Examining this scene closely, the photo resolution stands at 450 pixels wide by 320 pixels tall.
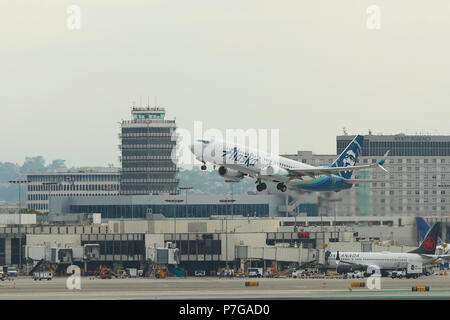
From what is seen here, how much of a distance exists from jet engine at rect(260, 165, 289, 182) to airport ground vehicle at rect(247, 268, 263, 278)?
4677 cm

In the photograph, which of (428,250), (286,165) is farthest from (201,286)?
(428,250)

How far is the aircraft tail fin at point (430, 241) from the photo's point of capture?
160 m

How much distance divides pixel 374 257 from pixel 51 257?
62285 mm

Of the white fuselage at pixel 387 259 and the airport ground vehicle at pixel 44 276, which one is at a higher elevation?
the white fuselage at pixel 387 259

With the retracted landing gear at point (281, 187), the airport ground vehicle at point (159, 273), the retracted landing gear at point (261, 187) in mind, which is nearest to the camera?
the retracted landing gear at point (261, 187)

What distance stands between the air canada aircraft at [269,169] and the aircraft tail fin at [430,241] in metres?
21.3

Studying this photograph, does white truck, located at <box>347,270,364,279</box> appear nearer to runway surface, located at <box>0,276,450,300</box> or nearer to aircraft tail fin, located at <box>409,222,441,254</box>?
runway surface, located at <box>0,276,450,300</box>

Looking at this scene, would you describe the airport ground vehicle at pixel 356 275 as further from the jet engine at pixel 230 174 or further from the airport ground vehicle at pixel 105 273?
the jet engine at pixel 230 174

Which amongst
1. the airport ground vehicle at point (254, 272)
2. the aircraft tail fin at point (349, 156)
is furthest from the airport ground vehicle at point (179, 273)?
the aircraft tail fin at point (349, 156)

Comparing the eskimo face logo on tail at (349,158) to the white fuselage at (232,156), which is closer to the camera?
the white fuselage at (232,156)

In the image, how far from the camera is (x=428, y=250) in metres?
164

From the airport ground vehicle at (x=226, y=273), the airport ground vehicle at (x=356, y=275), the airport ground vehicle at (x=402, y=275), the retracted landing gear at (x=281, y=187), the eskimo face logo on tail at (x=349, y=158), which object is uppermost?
the eskimo face logo on tail at (x=349, y=158)

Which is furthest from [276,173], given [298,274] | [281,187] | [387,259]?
[298,274]
